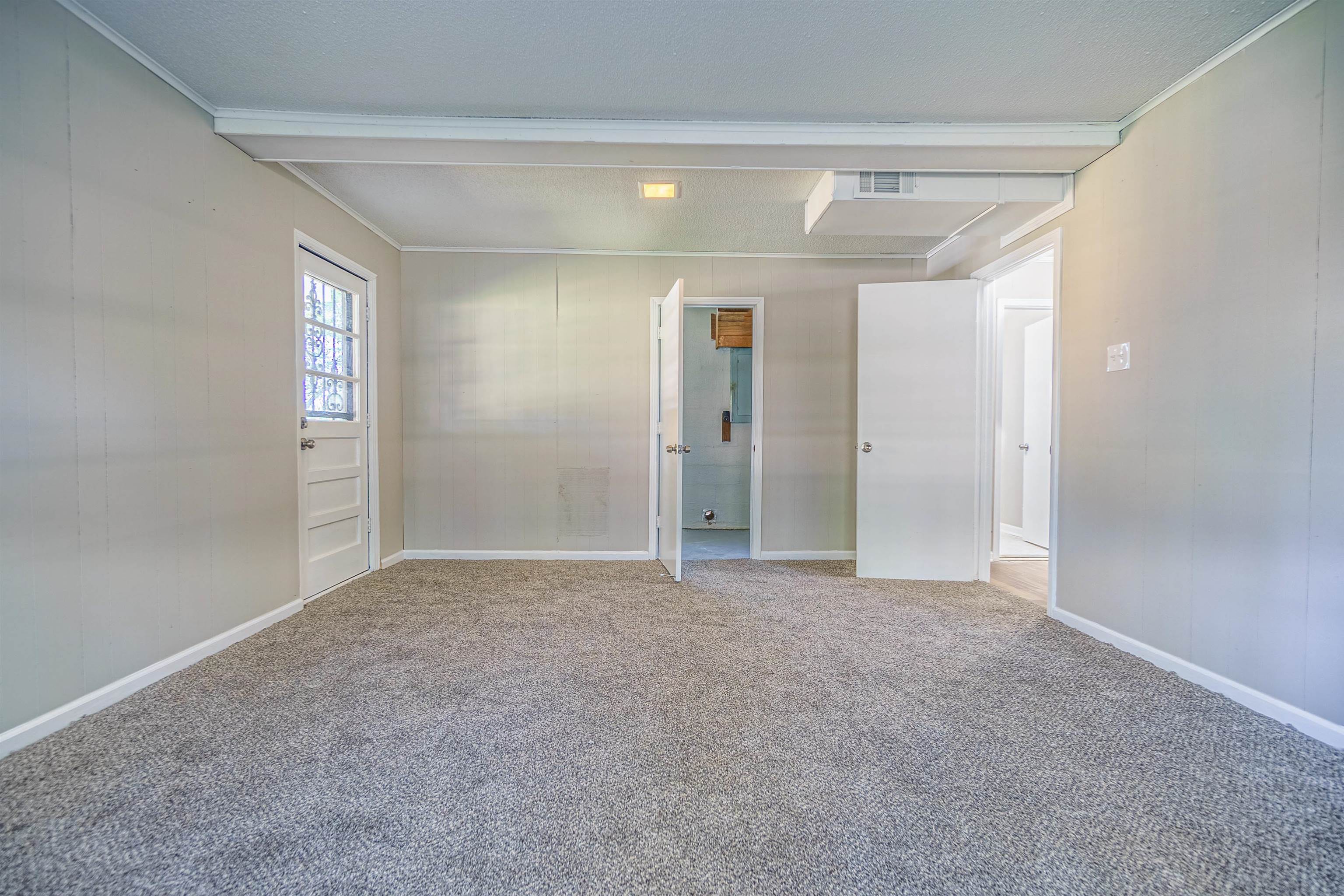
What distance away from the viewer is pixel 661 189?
2.98 metres

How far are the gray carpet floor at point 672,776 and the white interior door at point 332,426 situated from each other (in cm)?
83

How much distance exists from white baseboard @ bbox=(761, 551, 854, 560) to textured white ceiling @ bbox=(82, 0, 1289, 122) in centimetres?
292

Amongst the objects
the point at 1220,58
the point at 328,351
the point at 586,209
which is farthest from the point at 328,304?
the point at 1220,58

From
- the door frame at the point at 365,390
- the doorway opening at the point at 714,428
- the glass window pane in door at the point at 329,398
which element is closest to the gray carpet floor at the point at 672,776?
the door frame at the point at 365,390

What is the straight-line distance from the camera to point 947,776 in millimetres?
1478

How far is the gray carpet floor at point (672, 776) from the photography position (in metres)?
1.16

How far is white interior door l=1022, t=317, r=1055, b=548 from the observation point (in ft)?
15.3

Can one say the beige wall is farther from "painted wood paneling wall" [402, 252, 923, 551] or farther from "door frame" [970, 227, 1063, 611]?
"painted wood paneling wall" [402, 252, 923, 551]

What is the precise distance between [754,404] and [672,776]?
2.99 m

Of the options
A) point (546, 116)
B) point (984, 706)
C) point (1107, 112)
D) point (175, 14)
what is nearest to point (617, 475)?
point (546, 116)

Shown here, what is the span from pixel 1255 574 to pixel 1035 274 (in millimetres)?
3378

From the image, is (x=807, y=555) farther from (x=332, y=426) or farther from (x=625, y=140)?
(x=332, y=426)

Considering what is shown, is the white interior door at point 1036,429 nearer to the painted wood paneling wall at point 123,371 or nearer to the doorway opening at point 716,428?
the doorway opening at point 716,428

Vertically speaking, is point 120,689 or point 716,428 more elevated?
point 716,428
